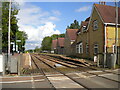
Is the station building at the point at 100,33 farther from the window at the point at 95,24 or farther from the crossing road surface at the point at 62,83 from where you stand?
the crossing road surface at the point at 62,83

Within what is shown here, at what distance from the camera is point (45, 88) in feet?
21.0

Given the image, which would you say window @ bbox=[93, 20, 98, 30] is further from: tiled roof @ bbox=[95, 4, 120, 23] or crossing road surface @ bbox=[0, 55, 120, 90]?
crossing road surface @ bbox=[0, 55, 120, 90]

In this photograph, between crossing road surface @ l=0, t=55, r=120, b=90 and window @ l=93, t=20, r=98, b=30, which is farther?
window @ l=93, t=20, r=98, b=30

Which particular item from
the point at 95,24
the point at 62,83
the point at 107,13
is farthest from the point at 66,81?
the point at 107,13

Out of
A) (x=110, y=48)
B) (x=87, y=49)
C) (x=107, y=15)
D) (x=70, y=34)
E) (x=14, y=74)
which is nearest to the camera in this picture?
(x=14, y=74)

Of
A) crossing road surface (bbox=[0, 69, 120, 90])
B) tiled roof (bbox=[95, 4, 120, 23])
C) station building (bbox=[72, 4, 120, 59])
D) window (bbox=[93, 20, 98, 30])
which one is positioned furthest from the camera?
window (bbox=[93, 20, 98, 30])

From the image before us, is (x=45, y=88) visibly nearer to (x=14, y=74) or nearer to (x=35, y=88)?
(x=35, y=88)

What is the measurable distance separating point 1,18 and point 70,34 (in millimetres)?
25707

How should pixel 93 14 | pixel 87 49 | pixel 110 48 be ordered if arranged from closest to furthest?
pixel 110 48 → pixel 93 14 → pixel 87 49

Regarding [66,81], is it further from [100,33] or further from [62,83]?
[100,33]

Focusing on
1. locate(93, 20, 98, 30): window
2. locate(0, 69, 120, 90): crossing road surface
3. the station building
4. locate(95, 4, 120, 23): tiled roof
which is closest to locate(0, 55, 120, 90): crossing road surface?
locate(0, 69, 120, 90): crossing road surface

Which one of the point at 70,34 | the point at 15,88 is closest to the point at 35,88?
the point at 15,88

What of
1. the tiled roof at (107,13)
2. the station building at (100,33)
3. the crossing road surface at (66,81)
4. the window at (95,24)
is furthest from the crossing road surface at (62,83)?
the window at (95,24)

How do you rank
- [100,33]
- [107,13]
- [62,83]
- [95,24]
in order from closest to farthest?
[62,83], [100,33], [107,13], [95,24]
